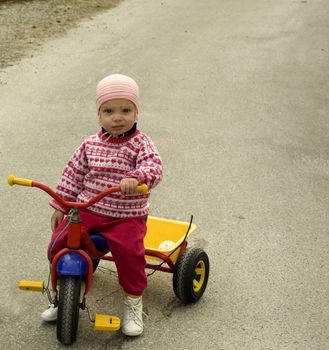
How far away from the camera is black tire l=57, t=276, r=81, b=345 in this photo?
2.98m

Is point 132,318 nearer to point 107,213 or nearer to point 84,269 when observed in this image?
point 84,269

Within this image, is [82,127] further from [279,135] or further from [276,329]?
[276,329]

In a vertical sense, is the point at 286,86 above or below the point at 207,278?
below

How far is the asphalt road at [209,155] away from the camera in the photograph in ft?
11.4

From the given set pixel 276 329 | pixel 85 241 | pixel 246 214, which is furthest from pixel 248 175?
pixel 85 241

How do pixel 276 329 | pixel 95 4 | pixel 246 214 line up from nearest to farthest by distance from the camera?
pixel 276 329, pixel 246 214, pixel 95 4

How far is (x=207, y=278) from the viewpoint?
3684 millimetres

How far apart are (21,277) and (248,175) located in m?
2.23

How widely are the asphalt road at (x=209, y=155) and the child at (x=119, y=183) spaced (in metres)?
0.28

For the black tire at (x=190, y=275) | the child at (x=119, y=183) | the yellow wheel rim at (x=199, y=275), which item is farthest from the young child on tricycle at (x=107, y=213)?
the yellow wheel rim at (x=199, y=275)

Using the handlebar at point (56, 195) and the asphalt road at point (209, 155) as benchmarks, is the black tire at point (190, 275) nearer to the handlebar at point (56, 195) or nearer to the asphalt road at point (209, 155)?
the asphalt road at point (209, 155)

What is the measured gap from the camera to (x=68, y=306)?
298 centimetres

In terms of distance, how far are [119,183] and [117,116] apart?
301 mm

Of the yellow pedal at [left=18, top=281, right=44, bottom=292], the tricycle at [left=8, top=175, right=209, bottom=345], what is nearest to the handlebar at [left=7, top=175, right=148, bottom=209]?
the tricycle at [left=8, top=175, right=209, bottom=345]
